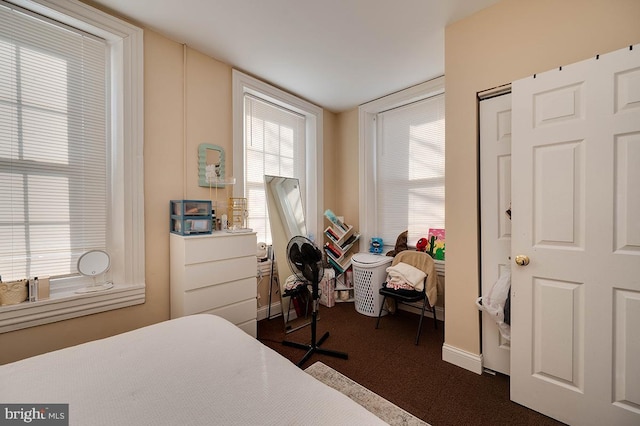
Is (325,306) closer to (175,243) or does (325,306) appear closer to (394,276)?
(394,276)

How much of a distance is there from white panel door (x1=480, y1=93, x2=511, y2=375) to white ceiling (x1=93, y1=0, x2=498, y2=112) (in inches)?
31.0

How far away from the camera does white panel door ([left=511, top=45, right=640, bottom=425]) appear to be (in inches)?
49.9

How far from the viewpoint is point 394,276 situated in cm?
266

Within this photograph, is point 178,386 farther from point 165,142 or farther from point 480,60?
point 480,60

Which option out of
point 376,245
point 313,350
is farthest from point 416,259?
point 313,350

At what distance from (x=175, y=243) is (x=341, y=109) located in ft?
9.06

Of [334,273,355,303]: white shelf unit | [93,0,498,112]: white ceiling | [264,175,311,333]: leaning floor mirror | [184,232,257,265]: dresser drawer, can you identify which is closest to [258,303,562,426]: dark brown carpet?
[264,175,311,333]: leaning floor mirror

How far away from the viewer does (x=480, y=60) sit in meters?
1.83

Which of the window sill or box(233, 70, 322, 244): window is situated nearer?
the window sill

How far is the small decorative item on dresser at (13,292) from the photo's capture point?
1513mm

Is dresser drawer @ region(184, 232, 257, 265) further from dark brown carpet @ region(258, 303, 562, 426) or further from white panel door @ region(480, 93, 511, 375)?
white panel door @ region(480, 93, 511, 375)

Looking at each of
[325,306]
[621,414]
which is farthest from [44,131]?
[621,414]

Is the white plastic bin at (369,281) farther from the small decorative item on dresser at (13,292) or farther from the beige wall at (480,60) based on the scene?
the small decorative item on dresser at (13,292)

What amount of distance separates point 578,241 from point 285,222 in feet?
8.05
